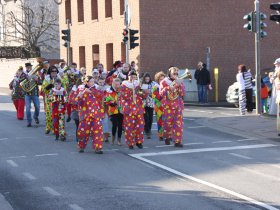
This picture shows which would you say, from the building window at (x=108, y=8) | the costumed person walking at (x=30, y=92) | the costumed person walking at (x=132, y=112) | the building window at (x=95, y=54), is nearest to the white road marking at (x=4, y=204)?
the costumed person walking at (x=132, y=112)

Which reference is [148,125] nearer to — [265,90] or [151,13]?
[265,90]

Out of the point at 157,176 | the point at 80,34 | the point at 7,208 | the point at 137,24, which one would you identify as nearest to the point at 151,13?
the point at 137,24

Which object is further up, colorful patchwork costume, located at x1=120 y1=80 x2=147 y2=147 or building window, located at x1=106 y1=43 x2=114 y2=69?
building window, located at x1=106 y1=43 x2=114 y2=69

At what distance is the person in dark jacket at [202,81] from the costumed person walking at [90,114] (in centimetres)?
1686

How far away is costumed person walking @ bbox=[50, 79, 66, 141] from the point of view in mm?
17219

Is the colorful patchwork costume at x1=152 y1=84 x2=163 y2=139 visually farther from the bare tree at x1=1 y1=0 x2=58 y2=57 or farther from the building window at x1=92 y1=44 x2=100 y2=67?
the bare tree at x1=1 y1=0 x2=58 y2=57

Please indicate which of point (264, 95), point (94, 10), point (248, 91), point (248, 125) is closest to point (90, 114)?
point (248, 125)

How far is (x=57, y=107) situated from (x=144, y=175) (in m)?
5.92

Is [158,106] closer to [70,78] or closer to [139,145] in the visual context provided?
[139,145]

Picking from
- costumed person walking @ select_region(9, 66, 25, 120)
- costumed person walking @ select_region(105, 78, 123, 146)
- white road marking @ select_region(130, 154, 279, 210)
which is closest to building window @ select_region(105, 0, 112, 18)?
costumed person walking @ select_region(9, 66, 25, 120)

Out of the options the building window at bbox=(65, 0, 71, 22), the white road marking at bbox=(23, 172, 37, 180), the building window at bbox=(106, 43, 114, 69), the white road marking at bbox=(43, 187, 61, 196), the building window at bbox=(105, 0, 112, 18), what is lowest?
the white road marking at bbox=(43, 187, 61, 196)

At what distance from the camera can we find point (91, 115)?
48.3 ft

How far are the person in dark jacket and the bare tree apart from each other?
70.4 ft

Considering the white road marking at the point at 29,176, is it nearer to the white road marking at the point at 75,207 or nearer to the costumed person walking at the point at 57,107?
the white road marking at the point at 75,207
